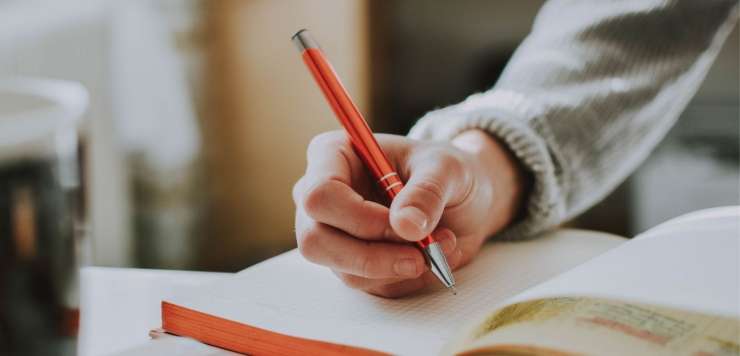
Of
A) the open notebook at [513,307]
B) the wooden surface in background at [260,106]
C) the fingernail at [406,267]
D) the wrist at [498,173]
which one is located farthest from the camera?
the wooden surface in background at [260,106]

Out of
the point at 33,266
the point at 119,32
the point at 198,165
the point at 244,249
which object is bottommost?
the point at 244,249

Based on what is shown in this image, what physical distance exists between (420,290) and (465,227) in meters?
0.08

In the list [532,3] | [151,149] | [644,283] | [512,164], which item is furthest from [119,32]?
[644,283]

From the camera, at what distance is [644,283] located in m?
0.35

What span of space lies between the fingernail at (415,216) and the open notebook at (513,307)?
0.05 meters

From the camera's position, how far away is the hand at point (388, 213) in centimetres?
42

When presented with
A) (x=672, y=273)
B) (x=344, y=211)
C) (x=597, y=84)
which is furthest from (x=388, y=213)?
(x=597, y=84)

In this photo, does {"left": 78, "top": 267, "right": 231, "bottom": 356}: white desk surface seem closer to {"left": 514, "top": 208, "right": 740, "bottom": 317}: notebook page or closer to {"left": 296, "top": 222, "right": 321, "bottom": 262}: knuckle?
{"left": 296, "top": 222, "right": 321, "bottom": 262}: knuckle

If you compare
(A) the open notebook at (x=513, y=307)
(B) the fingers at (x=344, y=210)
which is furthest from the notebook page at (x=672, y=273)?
(B) the fingers at (x=344, y=210)

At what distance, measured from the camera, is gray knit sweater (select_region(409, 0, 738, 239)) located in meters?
0.61

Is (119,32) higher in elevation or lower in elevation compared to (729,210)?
higher

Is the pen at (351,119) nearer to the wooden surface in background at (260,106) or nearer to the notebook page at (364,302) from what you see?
the notebook page at (364,302)

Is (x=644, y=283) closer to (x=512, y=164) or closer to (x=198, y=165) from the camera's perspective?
(x=512, y=164)

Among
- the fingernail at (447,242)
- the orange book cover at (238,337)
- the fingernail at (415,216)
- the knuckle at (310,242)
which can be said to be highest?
the fingernail at (415,216)
